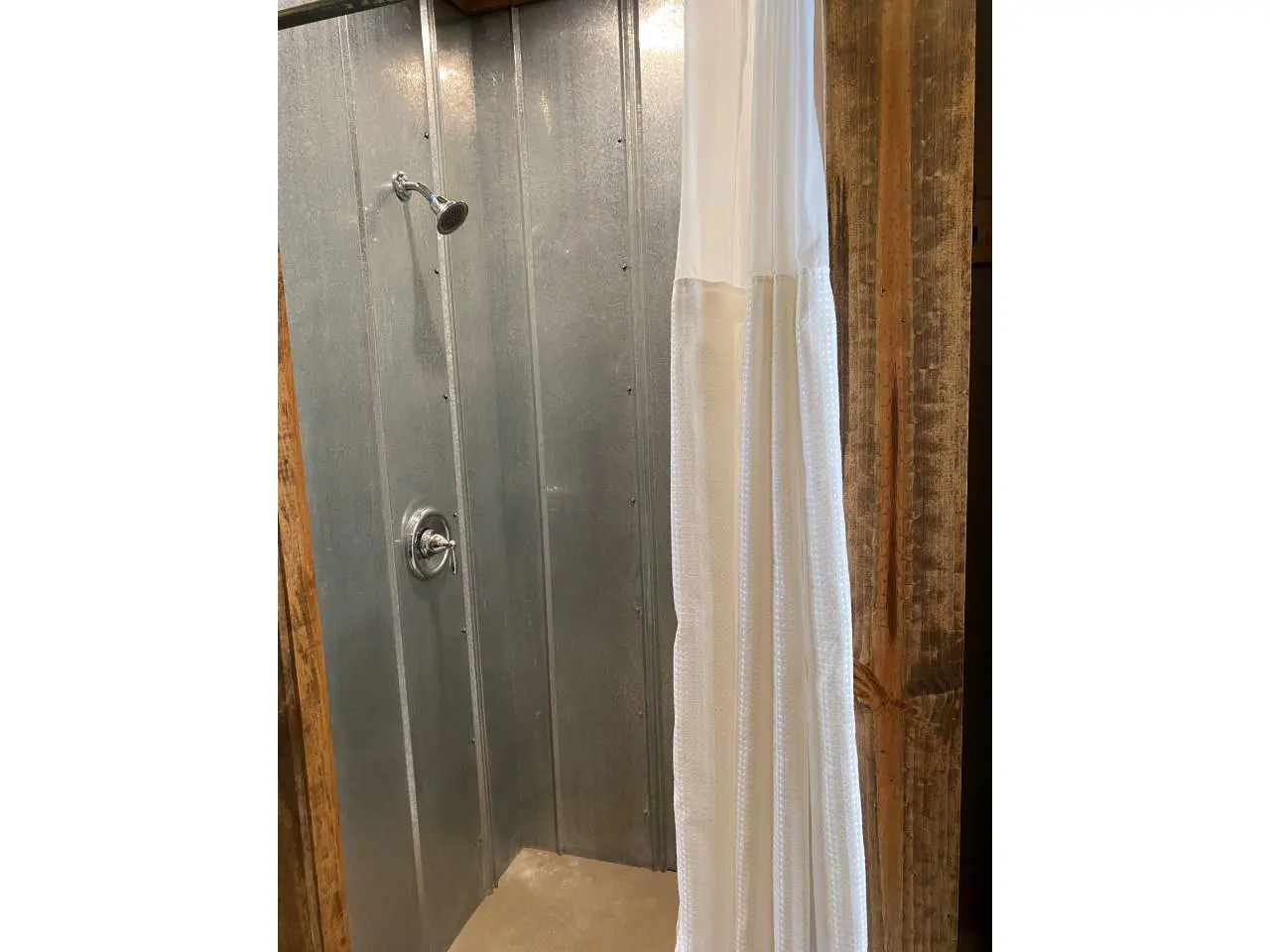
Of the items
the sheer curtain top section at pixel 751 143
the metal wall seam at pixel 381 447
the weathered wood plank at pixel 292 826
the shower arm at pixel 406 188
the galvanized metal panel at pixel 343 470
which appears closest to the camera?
the sheer curtain top section at pixel 751 143

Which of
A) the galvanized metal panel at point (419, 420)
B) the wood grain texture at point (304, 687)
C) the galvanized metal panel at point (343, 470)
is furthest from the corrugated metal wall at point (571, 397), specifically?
the wood grain texture at point (304, 687)

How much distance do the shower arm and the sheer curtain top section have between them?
977 millimetres

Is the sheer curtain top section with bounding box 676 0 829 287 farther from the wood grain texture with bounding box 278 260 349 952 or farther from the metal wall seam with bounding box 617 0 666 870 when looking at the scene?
the metal wall seam with bounding box 617 0 666 870

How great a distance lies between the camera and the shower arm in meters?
1.64

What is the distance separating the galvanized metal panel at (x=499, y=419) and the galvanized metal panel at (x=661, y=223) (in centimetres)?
33

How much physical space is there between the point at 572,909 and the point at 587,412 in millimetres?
1305

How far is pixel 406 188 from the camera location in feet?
5.41

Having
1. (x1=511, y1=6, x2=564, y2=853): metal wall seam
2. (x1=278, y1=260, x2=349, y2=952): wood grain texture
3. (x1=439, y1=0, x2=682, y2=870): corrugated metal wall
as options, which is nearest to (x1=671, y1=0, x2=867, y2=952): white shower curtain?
(x1=278, y1=260, x2=349, y2=952): wood grain texture

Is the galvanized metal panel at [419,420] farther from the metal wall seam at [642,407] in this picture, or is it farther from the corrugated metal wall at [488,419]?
the metal wall seam at [642,407]

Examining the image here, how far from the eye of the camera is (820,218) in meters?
0.75

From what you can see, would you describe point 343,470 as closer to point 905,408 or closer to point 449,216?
point 449,216

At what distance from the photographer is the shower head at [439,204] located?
1590 mm
